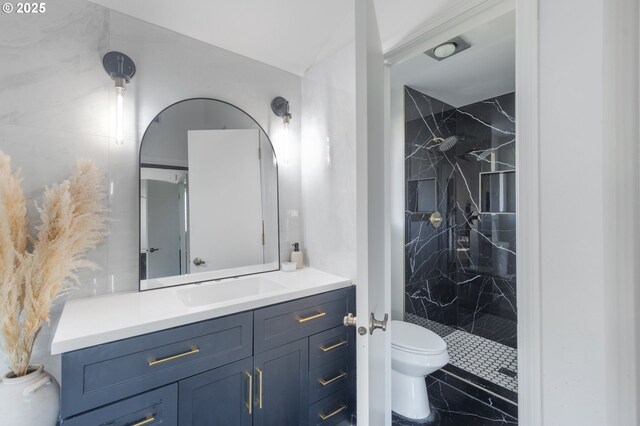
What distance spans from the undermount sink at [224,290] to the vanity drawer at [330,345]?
333mm

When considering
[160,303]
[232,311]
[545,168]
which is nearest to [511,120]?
[545,168]

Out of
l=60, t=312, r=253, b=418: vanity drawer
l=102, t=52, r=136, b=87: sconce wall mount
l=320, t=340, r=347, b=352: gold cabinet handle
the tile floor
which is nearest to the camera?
l=60, t=312, r=253, b=418: vanity drawer

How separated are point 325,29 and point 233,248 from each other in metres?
1.41

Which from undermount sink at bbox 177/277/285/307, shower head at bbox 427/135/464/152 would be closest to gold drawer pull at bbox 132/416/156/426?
undermount sink at bbox 177/277/285/307

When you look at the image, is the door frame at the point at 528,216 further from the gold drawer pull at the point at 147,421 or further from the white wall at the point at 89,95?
the white wall at the point at 89,95

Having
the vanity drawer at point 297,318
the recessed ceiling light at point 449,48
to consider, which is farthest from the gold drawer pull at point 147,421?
the recessed ceiling light at point 449,48

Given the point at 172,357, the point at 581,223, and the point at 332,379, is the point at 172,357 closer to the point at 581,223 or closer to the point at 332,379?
the point at 332,379

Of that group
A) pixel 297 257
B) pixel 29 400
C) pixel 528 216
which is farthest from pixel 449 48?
pixel 29 400

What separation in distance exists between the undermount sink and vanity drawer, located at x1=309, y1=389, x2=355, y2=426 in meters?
0.64

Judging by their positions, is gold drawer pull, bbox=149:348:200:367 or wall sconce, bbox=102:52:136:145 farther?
wall sconce, bbox=102:52:136:145

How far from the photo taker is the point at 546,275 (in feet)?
2.52

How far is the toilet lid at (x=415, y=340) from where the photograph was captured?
1.63 meters

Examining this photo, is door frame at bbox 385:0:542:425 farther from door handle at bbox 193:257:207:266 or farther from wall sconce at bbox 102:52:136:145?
wall sconce at bbox 102:52:136:145

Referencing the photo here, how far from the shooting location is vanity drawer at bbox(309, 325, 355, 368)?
142 centimetres
